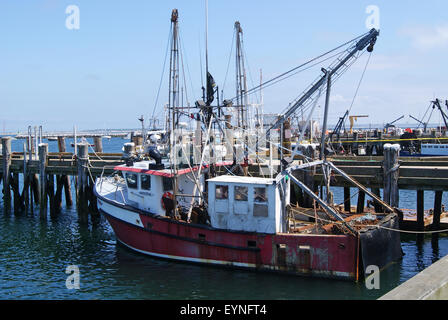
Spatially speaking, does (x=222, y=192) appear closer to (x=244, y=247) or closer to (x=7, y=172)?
(x=244, y=247)

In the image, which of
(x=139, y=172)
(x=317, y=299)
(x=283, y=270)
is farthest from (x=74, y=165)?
(x=317, y=299)

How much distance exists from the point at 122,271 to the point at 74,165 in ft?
38.2

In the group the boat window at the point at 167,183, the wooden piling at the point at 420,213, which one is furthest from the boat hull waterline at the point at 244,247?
the wooden piling at the point at 420,213

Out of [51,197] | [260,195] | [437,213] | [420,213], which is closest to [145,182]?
[260,195]

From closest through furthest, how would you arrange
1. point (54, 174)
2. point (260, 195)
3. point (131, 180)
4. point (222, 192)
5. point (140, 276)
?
point (260, 195)
point (222, 192)
point (140, 276)
point (131, 180)
point (54, 174)

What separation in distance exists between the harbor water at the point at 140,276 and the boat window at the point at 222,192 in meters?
2.83

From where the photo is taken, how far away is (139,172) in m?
18.7

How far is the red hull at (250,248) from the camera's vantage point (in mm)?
14953

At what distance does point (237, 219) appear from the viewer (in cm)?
1619

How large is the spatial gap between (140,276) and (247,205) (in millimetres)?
4956

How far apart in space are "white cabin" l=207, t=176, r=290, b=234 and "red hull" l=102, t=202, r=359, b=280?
341 mm

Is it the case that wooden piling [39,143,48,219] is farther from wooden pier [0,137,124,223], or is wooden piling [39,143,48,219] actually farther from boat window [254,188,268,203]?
boat window [254,188,268,203]

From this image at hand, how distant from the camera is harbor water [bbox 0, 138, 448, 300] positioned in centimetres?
1480
